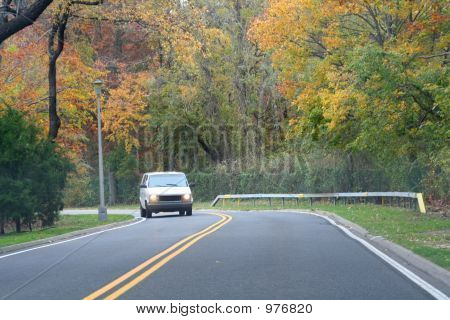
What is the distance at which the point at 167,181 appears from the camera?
3181 centimetres

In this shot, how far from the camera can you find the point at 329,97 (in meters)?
30.3

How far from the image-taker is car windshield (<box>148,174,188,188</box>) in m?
31.6

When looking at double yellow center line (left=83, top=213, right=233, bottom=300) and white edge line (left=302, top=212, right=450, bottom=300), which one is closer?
white edge line (left=302, top=212, right=450, bottom=300)

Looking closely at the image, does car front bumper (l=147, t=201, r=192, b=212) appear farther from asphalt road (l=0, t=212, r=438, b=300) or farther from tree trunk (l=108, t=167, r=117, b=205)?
tree trunk (l=108, t=167, r=117, b=205)

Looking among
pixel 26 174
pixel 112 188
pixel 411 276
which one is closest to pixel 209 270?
pixel 411 276

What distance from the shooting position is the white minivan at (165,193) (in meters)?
31.2

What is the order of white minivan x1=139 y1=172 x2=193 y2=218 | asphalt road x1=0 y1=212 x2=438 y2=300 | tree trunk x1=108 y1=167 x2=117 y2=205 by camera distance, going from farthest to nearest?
1. tree trunk x1=108 y1=167 x2=117 y2=205
2. white minivan x1=139 y1=172 x2=193 y2=218
3. asphalt road x1=0 y1=212 x2=438 y2=300

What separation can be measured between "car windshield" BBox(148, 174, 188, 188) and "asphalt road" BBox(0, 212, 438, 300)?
13573 mm

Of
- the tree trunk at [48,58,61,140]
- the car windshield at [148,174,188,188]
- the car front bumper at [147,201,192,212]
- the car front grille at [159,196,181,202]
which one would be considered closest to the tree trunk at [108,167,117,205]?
the car windshield at [148,174,188,188]

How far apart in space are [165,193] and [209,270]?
19.8 m

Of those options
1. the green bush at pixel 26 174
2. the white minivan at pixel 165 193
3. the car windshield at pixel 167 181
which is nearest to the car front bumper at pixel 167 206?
the white minivan at pixel 165 193

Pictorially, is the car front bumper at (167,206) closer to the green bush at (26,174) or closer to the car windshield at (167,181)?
the car windshield at (167,181)

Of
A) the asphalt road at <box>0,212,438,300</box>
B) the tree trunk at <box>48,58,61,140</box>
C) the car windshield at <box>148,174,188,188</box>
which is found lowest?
the asphalt road at <box>0,212,438,300</box>

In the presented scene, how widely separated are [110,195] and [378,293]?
2030 inches
